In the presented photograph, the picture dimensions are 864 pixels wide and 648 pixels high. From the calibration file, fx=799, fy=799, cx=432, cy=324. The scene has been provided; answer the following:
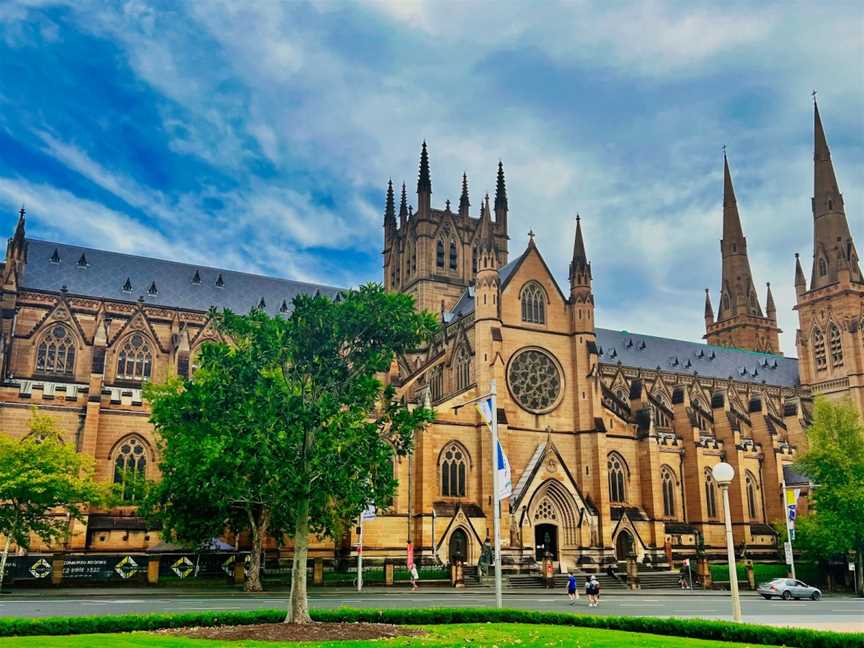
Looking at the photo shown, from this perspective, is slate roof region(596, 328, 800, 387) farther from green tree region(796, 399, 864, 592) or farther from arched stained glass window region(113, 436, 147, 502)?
arched stained glass window region(113, 436, 147, 502)

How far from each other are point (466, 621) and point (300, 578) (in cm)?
536

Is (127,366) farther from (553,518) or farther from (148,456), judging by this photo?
(553,518)

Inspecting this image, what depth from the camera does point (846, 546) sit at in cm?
5491

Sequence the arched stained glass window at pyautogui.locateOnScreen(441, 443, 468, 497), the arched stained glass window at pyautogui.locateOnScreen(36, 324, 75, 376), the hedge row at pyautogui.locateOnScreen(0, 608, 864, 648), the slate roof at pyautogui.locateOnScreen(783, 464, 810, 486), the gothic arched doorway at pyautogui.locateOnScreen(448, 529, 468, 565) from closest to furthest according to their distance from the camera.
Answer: the hedge row at pyautogui.locateOnScreen(0, 608, 864, 648)
the gothic arched doorway at pyautogui.locateOnScreen(448, 529, 468, 565)
the arched stained glass window at pyautogui.locateOnScreen(441, 443, 468, 497)
the arched stained glass window at pyautogui.locateOnScreen(36, 324, 75, 376)
the slate roof at pyautogui.locateOnScreen(783, 464, 810, 486)

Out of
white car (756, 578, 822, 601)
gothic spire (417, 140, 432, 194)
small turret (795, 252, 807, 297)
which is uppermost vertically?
gothic spire (417, 140, 432, 194)

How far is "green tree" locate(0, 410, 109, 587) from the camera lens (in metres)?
40.5

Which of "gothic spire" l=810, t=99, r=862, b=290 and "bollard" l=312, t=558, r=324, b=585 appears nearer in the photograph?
"bollard" l=312, t=558, r=324, b=585

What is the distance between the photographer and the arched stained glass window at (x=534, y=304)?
6119cm

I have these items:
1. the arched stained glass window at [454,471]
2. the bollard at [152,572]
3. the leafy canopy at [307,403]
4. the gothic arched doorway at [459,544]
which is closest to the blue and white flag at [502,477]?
the leafy canopy at [307,403]

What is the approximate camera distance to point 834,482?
57.5 metres

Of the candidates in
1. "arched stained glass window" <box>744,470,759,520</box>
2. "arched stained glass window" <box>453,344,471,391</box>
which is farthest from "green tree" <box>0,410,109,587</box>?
"arched stained glass window" <box>744,470,759,520</box>

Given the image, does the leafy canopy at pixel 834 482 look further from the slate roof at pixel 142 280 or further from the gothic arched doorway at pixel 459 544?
the slate roof at pixel 142 280

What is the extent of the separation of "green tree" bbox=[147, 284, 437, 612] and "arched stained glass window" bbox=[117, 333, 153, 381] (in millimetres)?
38245

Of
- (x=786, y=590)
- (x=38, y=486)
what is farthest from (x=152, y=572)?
(x=786, y=590)
